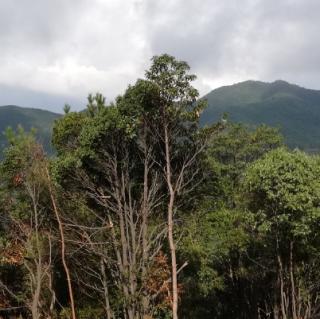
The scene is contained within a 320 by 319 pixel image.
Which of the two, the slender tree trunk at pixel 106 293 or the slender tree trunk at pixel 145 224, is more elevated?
the slender tree trunk at pixel 145 224

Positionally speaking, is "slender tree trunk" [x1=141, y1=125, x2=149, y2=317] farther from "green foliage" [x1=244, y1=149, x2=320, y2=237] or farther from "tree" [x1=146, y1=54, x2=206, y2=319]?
"green foliage" [x1=244, y1=149, x2=320, y2=237]

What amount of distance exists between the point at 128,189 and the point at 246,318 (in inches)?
625

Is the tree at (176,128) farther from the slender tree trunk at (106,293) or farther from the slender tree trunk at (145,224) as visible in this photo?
the slender tree trunk at (106,293)

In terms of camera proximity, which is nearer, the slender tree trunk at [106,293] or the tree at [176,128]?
the tree at [176,128]

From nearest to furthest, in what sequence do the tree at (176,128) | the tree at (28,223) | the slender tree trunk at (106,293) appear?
1. the tree at (176,128)
2. the tree at (28,223)
3. the slender tree trunk at (106,293)

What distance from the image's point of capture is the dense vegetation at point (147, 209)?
1948cm

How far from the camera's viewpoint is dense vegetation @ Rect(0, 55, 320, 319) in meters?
19.5

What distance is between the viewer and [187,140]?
20578 millimetres

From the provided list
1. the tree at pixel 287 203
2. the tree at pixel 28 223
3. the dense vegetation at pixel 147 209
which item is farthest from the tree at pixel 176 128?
the tree at pixel 28 223

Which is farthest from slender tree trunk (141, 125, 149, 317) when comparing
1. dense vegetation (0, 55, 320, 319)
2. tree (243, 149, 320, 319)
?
tree (243, 149, 320, 319)

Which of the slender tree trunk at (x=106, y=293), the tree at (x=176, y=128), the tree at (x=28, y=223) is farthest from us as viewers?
the slender tree trunk at (x=106, y=293)

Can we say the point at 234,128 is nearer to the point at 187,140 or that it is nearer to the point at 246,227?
the point at 246,227

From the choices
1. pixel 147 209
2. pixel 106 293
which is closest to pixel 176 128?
pixel 147 209

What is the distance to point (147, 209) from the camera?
20703 millimetres
